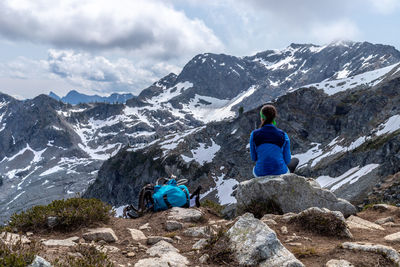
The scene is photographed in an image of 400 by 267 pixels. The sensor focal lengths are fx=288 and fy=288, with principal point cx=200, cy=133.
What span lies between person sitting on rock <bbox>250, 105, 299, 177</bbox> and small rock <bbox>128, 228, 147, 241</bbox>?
13.9ft

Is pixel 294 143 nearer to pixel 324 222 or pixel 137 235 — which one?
pixel 324 222

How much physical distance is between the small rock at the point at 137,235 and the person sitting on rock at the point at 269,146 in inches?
167

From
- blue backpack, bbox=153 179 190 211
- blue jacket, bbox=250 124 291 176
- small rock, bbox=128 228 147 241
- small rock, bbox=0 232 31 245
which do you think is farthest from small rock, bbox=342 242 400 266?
blue backpack, bbox=153 179 190 211

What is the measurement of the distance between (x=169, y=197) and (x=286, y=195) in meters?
3.98

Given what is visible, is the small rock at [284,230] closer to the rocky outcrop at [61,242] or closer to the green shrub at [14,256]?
the rocky outcrop at [61,242]

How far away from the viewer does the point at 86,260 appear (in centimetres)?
→ 475

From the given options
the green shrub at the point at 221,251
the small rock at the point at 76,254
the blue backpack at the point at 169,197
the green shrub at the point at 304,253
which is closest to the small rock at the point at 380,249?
the green shrub at the point at 304,253

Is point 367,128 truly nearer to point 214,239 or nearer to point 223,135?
point 223,135

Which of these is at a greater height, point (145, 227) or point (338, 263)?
point (145, 227)

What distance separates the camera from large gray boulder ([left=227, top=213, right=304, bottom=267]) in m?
4.97

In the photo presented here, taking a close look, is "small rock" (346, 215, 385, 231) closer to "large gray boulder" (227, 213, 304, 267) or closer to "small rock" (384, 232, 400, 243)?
"small rock" (384, 232, 400, 243)

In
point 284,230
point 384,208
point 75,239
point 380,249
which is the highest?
point 75,239

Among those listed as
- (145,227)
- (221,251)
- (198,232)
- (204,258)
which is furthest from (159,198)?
(221,251)

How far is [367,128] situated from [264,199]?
122404mm
